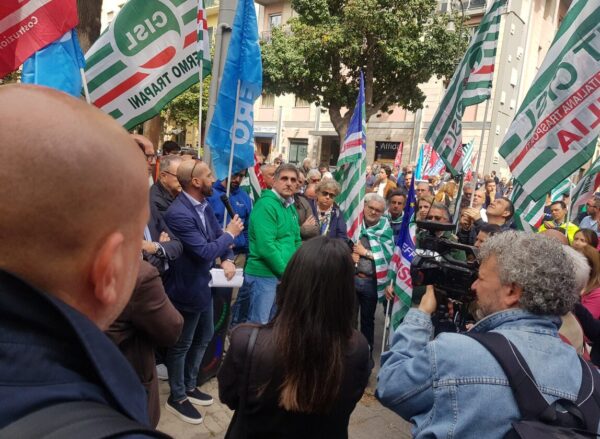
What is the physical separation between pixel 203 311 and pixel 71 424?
9.07 feet

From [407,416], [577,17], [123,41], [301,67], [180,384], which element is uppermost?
[301,67]

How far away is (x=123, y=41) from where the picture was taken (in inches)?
145

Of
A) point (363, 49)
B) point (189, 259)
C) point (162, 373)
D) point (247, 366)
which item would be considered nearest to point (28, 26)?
point (189, 259)

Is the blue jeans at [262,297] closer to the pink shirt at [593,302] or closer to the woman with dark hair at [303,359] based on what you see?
the woman with dark hair at [303,359]

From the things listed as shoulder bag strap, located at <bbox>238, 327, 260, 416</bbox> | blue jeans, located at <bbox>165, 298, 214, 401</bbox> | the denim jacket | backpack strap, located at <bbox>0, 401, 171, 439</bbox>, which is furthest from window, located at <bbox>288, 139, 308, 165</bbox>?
backpack strap, located at <bbox>0, 401, 171, 439</bbox>

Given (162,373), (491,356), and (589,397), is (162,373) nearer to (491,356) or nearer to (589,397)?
(491,356)

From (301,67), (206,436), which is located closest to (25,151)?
(206,436)

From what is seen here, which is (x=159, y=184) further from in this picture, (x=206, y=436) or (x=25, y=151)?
(x=25, y=151)

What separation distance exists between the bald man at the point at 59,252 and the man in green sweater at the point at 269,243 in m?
2.90

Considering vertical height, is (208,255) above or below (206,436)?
above

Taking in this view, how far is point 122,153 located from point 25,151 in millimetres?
134

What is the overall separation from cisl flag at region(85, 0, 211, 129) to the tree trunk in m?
1.39

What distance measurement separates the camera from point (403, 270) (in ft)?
12.8

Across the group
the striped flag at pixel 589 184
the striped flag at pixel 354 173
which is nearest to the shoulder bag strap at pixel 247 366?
the striped flag at pixel 354 173
